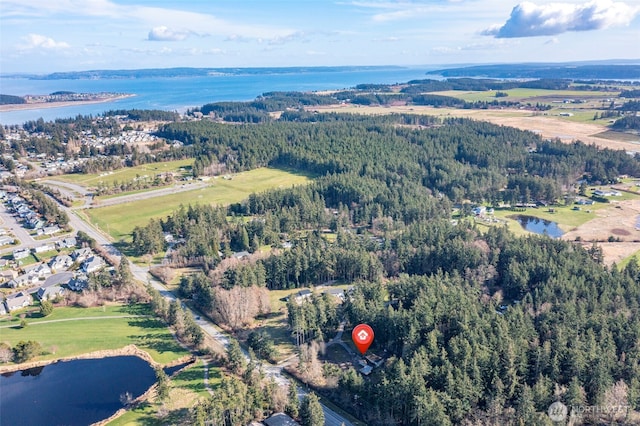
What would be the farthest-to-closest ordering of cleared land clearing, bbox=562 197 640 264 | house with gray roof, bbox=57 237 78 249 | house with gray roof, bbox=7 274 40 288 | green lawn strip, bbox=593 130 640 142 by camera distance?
green lawn strip, bbox=593 130 640 142
house with gray roof, bbox=57 237 78 249
cleared land clearing, bbox=562 197 640 264
house with gray roof, bbox=7 274 40 288

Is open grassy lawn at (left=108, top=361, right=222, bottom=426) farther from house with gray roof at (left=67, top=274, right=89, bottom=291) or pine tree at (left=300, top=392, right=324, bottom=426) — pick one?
house with gray roof at (left=67, top=274, right=89, bottom=291)

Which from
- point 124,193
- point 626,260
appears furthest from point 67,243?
point 626,260

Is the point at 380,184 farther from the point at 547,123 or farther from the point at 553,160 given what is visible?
the point at 547,123

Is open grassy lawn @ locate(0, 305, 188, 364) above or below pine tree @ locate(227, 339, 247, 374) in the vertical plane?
below

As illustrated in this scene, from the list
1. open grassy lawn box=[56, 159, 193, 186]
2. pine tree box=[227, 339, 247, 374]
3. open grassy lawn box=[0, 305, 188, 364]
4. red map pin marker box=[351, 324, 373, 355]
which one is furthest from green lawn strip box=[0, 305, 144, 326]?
open grassy lawn box=[56, 159, 193, 186]

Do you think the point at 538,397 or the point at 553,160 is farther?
the point at 553,160

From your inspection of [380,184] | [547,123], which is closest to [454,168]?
[380,184]

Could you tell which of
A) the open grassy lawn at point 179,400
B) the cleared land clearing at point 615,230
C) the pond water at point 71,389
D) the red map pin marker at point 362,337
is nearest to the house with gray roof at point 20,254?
the pond water at point 71,389
